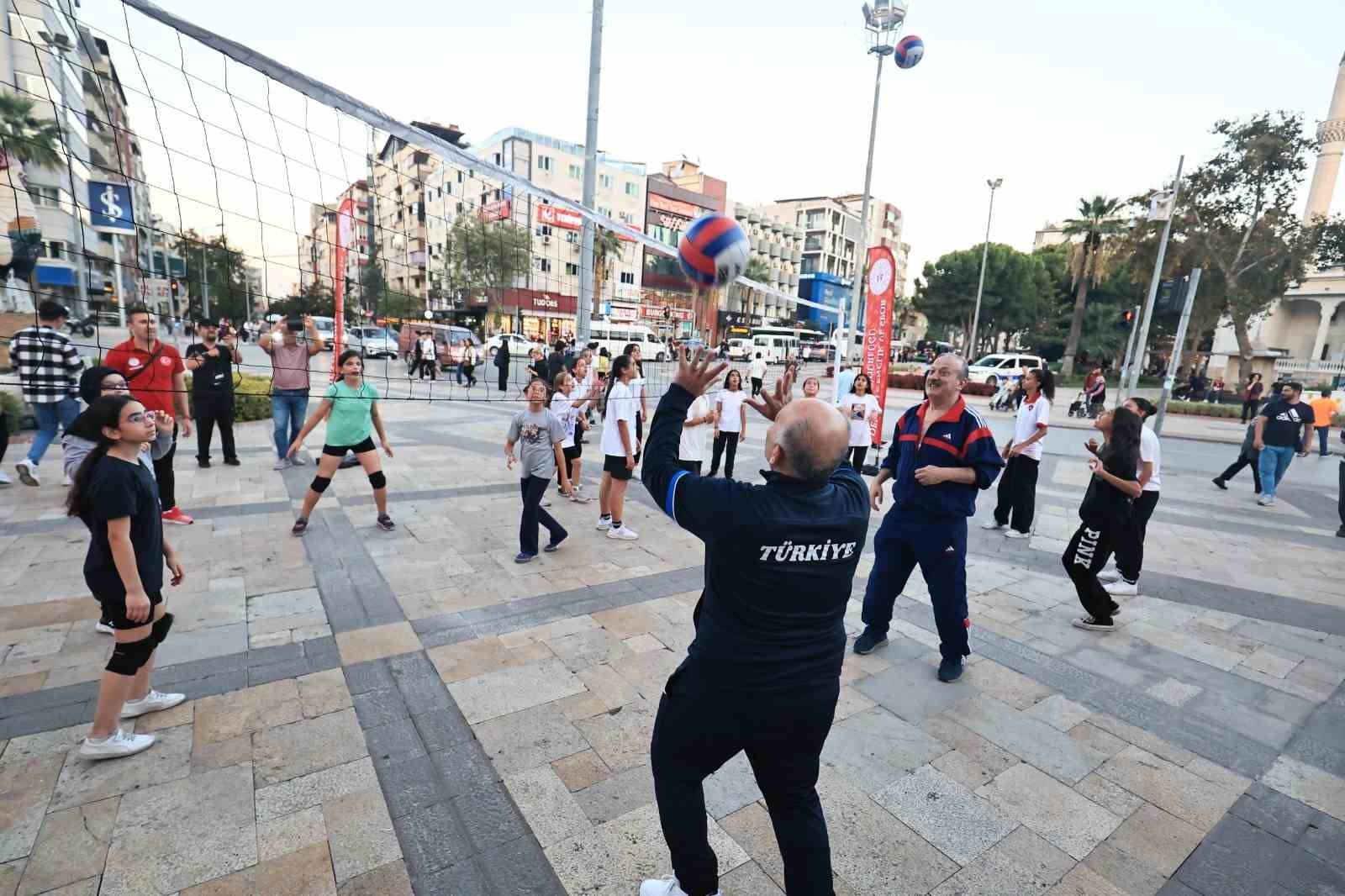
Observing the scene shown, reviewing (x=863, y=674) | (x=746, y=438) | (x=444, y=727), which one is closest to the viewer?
(x=444, y=727)

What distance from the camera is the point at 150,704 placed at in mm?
3254

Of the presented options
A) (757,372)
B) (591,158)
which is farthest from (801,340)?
(591,158)

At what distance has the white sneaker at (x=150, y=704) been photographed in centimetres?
320

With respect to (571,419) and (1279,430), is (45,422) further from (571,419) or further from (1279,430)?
(1279,430)

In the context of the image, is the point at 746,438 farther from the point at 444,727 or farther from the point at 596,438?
the point at 444,727

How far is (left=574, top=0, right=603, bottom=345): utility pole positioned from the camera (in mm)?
8727

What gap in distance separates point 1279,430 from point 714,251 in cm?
1031

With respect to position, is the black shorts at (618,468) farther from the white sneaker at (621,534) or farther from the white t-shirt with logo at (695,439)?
the white t-shirt with logo at (695,439)

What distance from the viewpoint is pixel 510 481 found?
8.64m

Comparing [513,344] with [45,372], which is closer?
[45,372]

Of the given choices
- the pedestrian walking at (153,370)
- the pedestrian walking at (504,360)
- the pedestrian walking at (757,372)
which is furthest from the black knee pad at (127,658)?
the pedestrian walking at (757,372)

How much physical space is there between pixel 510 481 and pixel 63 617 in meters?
4.87

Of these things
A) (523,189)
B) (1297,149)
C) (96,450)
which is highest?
(1297,149)

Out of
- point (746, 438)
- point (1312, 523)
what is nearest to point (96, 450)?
point (746, 438)
